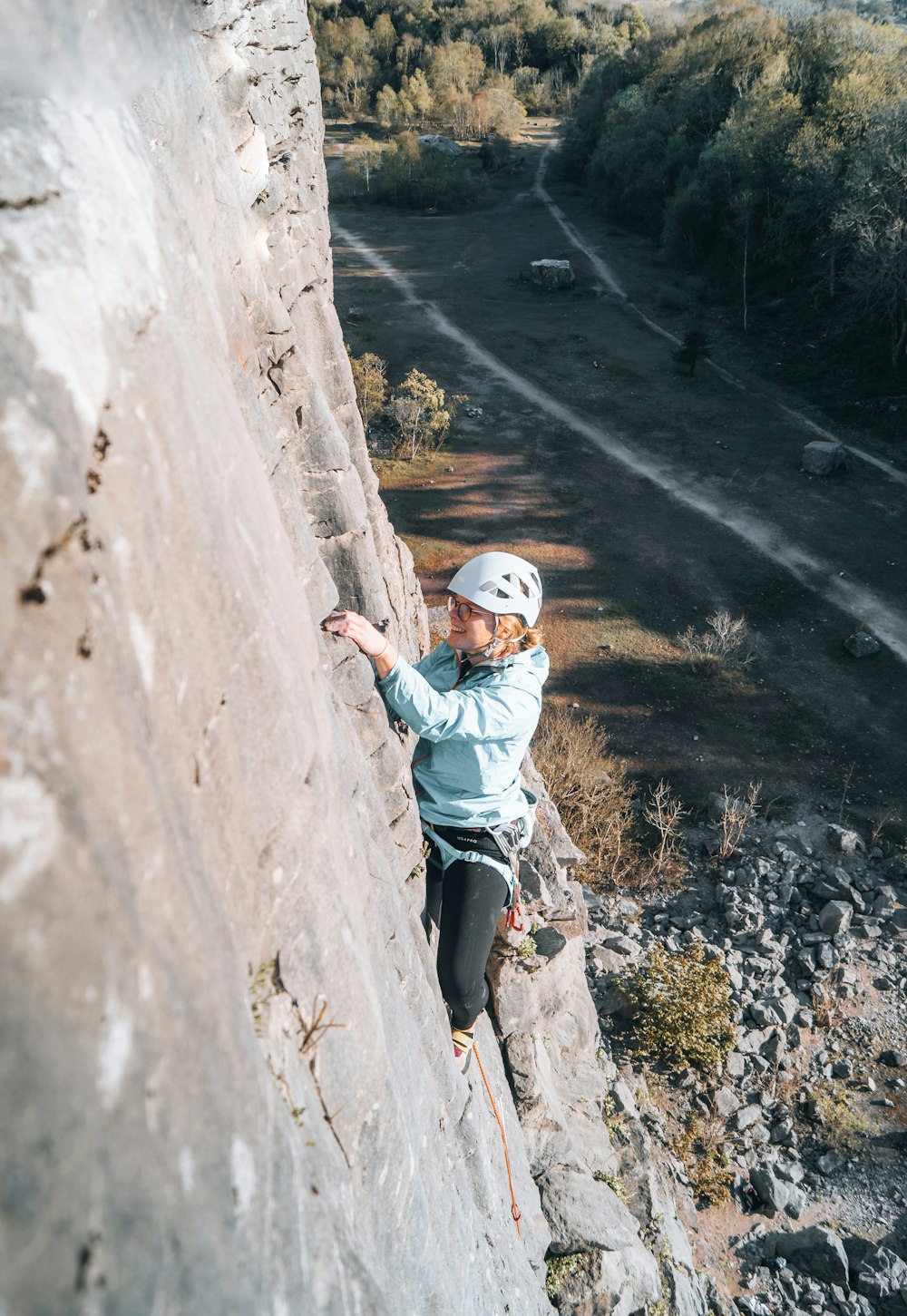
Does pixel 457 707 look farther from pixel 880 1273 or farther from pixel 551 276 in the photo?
pixel 551 276

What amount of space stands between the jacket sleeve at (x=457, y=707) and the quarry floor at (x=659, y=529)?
1019 centimetres

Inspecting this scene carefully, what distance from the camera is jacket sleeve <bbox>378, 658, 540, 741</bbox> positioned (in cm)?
388

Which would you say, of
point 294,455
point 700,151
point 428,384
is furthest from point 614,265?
point 294,455

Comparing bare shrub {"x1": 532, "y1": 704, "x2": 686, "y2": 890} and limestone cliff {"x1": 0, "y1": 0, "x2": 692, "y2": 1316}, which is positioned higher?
limestone cliff {"x1": 0, "y1": 0, "x2": 692, "y2": 1316}

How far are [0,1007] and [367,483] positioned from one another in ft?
18.4

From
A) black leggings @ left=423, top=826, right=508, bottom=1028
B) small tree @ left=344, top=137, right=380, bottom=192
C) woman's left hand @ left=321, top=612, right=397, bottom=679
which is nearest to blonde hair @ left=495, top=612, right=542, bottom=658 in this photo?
woman's left hand @ left=321, top=612, right=397, bottom=679

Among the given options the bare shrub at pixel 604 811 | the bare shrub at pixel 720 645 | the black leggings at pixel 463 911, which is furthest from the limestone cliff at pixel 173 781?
the bare shrub at pixel 720 645

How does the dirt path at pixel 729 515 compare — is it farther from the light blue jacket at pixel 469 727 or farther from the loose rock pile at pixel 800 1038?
the light blue jacket at pixel 469 727

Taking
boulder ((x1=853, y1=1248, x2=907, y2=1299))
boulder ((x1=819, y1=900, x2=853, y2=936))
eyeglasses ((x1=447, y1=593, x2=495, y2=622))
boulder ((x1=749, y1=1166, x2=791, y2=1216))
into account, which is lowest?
boulder ((x1=819, y1=900, x2=853, y2=936))

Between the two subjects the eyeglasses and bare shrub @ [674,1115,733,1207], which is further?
bare shrub @ [674,1115,733,1207]

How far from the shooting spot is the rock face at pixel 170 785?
1.36 metres

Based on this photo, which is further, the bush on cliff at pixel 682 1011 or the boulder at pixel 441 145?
the boulder at pixel 441 145

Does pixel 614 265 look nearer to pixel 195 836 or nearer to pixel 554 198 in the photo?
pixel 554 198

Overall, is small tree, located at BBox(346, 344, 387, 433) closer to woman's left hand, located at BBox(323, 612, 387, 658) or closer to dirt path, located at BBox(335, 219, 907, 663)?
dirt path, located at BBox(335, 219, 907, 663)
